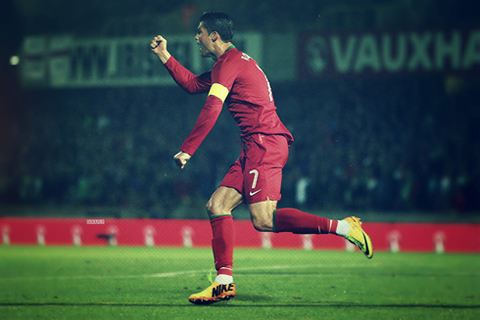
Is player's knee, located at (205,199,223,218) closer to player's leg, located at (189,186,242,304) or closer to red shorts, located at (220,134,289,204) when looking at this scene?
player's leg, located at (189,186,242,304)

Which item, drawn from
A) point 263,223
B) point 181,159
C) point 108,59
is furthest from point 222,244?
point 108,59

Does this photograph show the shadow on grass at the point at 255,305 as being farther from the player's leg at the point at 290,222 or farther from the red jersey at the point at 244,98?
the red jersey at the point at 244,98

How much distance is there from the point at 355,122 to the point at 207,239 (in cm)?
364

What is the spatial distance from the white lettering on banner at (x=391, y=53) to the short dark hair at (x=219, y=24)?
6.12 m

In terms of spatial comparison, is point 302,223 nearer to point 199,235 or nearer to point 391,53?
point 199,235

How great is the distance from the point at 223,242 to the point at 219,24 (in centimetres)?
157

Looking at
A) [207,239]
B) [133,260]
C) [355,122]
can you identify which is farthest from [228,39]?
[355,122]

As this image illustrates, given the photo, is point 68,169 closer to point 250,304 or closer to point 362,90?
point 362,90

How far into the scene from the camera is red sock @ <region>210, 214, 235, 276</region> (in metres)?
4.20

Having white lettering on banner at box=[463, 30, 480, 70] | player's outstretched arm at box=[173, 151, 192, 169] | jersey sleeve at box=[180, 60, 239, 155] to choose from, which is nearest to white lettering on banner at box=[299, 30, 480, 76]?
white lettering on banner at box=[463, 30, 480, 70]

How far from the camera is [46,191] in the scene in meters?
11.3

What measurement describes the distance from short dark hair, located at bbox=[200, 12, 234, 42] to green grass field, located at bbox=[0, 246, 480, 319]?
1.96m

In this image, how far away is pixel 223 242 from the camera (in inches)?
166

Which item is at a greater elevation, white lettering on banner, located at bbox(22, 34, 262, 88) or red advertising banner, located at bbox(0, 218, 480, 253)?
white lettering on banner, located at bbox(22, 34, 262, 88)
